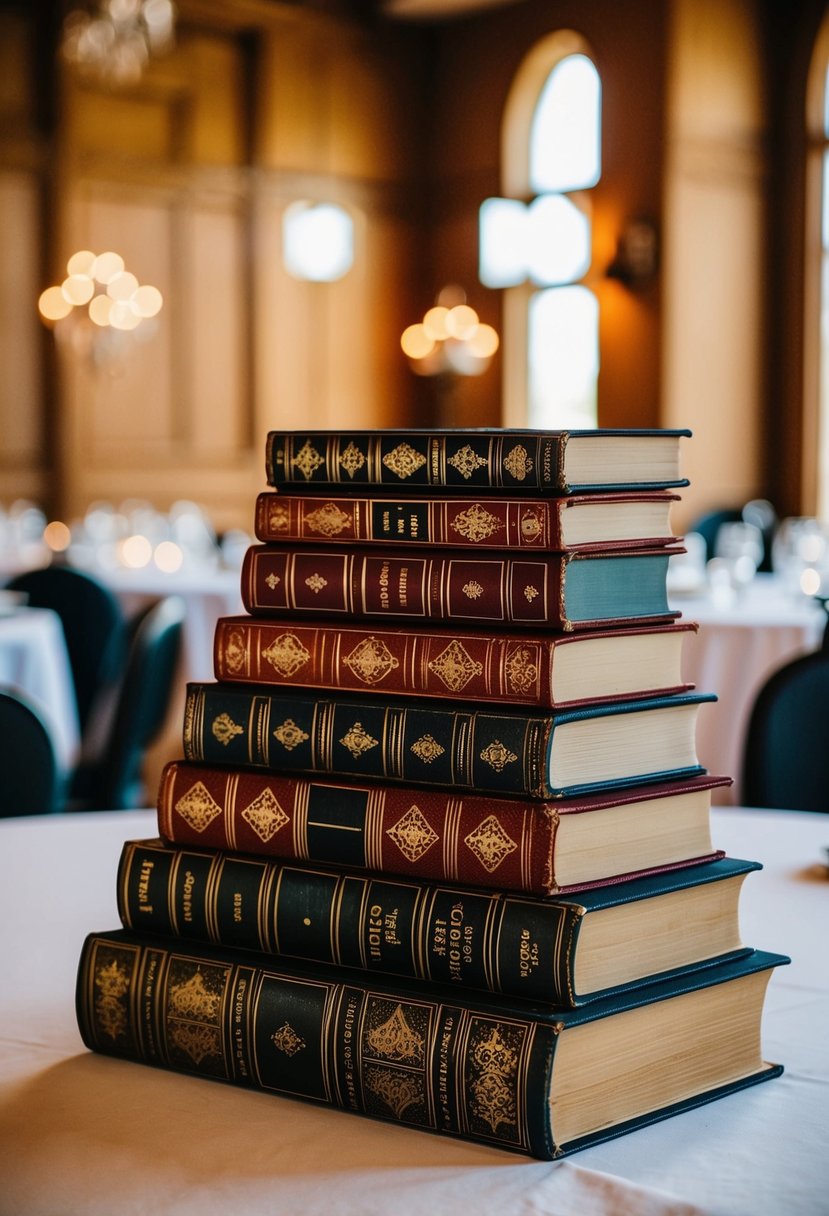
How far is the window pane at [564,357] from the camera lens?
10.1 meters

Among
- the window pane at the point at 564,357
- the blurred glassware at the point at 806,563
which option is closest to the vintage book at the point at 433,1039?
the blurred glassware at the point at 806,563

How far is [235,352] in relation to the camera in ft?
33.7

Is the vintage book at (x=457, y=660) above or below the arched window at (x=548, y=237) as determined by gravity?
below

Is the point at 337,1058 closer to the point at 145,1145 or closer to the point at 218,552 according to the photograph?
the point at 145,1145

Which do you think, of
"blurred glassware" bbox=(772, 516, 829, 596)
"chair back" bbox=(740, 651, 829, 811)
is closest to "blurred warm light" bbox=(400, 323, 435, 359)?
"blurred glassware" bbox=(772, 516, 829, 596)

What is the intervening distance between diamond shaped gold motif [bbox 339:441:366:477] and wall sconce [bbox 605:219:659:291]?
880 cm

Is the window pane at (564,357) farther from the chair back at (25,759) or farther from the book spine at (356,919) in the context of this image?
the book spine at (356,919)

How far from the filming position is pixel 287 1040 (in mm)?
791

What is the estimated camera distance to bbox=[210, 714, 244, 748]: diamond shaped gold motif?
2.86 feet

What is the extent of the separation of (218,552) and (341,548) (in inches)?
267

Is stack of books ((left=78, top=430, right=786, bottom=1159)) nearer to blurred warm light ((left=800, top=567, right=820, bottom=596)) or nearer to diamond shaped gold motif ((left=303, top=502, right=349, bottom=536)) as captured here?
diamond shaped gold motif ((left=303, top=502, right=349, bottom=536))

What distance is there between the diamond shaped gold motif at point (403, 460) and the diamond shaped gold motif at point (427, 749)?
0.50 ft

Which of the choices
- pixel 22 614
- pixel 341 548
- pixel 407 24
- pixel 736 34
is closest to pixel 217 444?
pixel 407 24

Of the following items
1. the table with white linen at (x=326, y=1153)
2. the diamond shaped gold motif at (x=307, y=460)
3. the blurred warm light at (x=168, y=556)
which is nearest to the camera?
the table with white linen at (x=326, y=1153)
